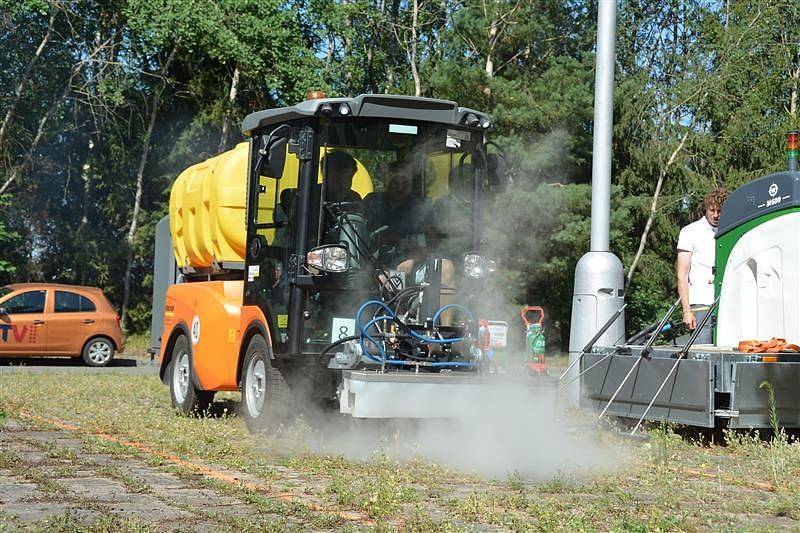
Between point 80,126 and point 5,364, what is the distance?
43.4ft

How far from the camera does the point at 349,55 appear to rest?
3875 cm

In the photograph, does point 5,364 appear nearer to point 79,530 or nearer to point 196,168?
point 196,168

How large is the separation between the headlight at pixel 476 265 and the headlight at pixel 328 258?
43.0 inches

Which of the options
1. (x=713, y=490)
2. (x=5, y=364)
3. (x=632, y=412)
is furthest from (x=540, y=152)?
(x=713, y=490)

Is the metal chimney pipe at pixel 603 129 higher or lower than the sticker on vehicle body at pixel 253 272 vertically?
higher

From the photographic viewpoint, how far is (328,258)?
9211mm

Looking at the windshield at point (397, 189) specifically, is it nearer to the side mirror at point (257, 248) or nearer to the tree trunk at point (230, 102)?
the side mirror at point (257, 248)

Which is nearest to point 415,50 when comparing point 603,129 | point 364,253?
point 603,129

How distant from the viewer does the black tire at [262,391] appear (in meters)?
9.39

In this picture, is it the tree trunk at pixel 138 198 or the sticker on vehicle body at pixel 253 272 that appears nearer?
the sticker on vehicle body at pixel 253 272

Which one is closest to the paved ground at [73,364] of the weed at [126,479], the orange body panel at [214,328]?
the orange body panel at [214,328]

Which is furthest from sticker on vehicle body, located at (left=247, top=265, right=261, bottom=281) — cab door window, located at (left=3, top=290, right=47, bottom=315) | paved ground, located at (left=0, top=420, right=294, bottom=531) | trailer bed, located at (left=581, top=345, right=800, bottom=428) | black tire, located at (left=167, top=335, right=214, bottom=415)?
cab door window, located at (left=3, top=290, right=47, bottom=315)

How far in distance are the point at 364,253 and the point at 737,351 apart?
3117 mm

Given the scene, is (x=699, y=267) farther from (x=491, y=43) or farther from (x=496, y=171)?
(x=491, y=43)
